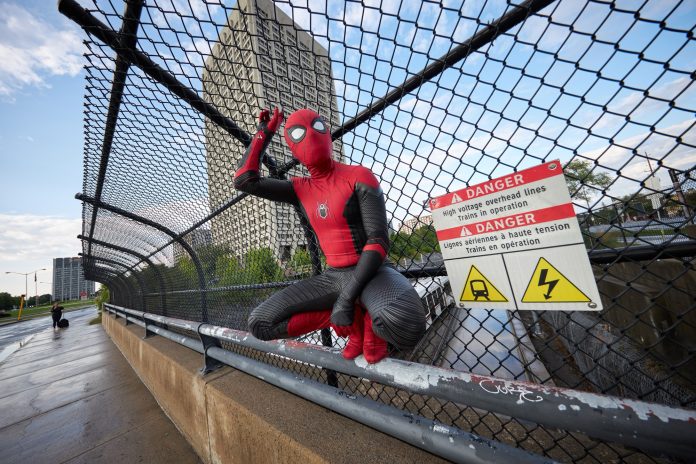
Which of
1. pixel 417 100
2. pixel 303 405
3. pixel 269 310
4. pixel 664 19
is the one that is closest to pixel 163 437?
pixel 303 405

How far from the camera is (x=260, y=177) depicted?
150cm

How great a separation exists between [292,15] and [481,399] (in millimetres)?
1909

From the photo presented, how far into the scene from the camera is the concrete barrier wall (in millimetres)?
1207

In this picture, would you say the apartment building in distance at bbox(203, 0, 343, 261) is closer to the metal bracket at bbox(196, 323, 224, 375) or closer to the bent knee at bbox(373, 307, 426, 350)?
the metal bracket at bbox(196, 323, 224, 375)

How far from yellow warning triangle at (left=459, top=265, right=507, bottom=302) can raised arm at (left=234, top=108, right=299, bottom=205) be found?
0.95 m

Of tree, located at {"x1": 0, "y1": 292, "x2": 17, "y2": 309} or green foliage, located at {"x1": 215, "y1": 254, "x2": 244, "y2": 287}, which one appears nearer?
green foliage, located at {"x1": 215, "y1": 254, "x2": 244, "y2": 287}

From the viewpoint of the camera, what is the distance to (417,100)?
150cm

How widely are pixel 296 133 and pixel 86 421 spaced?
3.95 metres

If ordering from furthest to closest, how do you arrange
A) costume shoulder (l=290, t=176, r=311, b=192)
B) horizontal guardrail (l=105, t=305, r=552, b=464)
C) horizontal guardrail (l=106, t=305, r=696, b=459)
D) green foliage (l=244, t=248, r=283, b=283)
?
green foliage (l=244, t=248, r=283, b=283) < costume shoulder (l=290, t=176, r=311, b=192) < horizontal guardrail (l=105, t=305, r=552, b=464) < horizontal guardrail (l=106, t=305, r=696, b=459)

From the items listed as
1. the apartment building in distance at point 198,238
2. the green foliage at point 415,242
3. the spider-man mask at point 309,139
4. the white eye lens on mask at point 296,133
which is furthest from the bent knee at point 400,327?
the apartment building in distance at point 198,238

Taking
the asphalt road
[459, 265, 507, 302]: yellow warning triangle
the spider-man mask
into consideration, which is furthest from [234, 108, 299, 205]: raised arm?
the asphalt road

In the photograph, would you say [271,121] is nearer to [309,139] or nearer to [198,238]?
[309,139]

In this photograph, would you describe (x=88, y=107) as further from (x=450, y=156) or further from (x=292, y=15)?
(x=450, y=156)

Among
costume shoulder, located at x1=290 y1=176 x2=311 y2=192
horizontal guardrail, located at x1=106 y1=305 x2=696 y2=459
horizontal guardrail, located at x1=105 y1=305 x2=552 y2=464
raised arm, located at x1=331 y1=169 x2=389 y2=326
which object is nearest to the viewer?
horizontal guardrail, located at x1=106 y1=305 x2=696 y2=459
